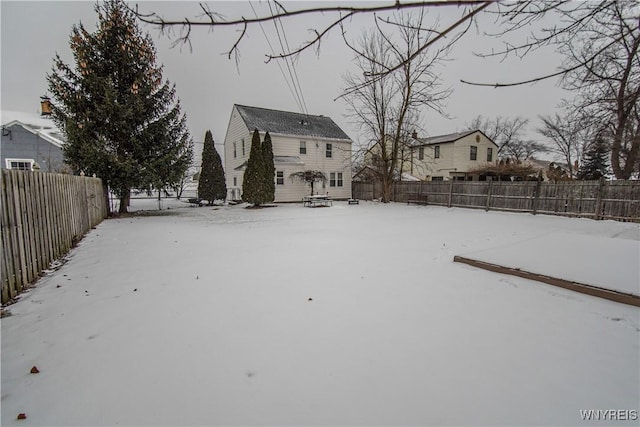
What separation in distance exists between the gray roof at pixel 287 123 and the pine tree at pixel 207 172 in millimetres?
2784

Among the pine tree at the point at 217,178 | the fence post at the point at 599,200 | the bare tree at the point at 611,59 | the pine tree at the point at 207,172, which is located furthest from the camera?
the pine tree at the point at 217,178

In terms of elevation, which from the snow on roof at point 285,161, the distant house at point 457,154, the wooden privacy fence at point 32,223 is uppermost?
the distant house at point 457,154

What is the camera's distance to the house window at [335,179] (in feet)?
70.1

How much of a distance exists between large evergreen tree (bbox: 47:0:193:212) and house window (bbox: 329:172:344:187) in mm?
11256

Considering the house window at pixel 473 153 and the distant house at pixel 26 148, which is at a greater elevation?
the house window at pixel 473 153

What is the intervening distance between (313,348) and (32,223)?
4.38 meters

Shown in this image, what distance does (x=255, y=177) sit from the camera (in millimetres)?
15570

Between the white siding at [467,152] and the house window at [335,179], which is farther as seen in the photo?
the white siding at [467,152]

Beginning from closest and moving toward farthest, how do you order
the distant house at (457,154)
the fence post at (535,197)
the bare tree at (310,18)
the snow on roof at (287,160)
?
the bare tree at (310,18) → the fence post at (535,197) → the snow on roof at (287,160) → the distant house at (457,154)

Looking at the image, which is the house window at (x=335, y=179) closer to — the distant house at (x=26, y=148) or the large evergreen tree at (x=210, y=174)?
the large evergreen tree at (x=210, y=174)

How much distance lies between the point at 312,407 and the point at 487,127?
45691mm

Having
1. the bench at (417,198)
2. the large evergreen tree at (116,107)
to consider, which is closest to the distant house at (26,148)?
the large evergreen tree at (116,107)

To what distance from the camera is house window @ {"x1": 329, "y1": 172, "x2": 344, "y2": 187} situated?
2136 centimetres

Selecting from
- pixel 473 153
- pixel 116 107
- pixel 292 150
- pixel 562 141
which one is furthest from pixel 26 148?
pixel 562 141
